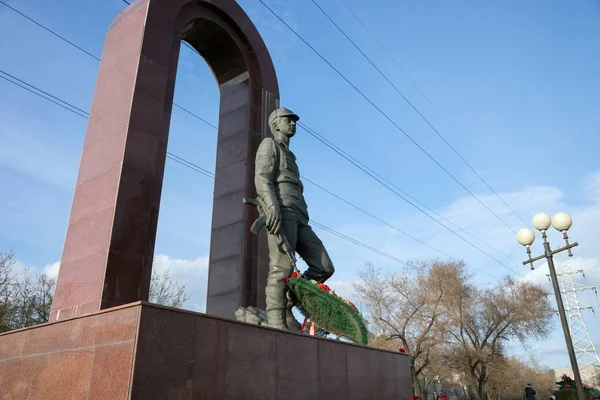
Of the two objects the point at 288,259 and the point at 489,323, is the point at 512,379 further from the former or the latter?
the point at 288,259

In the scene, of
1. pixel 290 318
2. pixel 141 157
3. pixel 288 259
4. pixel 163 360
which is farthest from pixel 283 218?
pixel 163 360

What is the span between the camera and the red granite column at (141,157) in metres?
7.32

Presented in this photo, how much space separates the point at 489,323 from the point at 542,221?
20.3 m

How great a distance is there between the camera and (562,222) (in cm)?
1263

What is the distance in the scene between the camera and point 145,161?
809 cm

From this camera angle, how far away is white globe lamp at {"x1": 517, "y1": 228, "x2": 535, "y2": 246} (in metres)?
13.4

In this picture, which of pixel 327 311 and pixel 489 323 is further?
pixel 489 323

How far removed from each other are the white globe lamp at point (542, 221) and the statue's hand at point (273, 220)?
8975 millimetres

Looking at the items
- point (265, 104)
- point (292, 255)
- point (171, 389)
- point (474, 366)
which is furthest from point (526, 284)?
point (171, 389)

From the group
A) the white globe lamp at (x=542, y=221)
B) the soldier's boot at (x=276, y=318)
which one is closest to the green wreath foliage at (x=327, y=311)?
the soldier's boot at (x=276, y=318)

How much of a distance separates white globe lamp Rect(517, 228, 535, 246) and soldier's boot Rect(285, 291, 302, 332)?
30.0 ft

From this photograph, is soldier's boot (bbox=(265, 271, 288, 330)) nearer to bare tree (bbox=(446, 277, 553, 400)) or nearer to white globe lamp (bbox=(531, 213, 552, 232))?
white globe lamp (bbox=(531, 213, 552, 232))

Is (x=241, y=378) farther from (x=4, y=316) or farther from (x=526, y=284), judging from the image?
(x=526, y=284)

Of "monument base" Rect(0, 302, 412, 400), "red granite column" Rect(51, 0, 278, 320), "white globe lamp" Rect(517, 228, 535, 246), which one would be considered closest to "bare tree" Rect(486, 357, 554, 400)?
"white globe lamp" Rect(517, 228, 535, 246)
